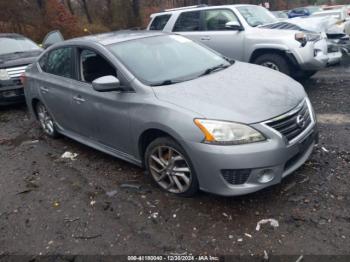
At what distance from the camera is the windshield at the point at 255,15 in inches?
292

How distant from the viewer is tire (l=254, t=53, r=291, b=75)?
6.78 meters

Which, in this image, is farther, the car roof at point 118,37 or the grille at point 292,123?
the car roof at point 118,37

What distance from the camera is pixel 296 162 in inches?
136

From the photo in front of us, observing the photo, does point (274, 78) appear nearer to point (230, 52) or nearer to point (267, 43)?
point (267, 43)

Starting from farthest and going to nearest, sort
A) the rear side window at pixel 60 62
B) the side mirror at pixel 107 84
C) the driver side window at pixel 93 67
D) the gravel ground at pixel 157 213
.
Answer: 1. the rear side window at pixel 60 62
2. the driver side window at pixel 93 67
3. the side mirror at pixel 107 84
4. the gravel ground at pixel 157 213

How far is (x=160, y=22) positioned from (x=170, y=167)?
5818mm

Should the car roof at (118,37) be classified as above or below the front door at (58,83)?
above

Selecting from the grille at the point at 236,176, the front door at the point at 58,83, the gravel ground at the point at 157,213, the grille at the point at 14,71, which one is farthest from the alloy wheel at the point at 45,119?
the grille at the point at 236,176

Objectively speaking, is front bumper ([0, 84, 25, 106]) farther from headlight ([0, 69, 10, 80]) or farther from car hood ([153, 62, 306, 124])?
car hood ([153, 62, 306, 124])

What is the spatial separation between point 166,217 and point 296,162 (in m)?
1.36

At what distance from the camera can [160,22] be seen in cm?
862

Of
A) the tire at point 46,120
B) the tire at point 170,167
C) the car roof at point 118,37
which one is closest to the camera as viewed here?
the tire at point 170,167

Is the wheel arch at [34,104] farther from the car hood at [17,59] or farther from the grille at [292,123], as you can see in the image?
the grille at [292,123]

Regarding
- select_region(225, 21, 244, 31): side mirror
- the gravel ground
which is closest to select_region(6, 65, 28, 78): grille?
the gravel ground
